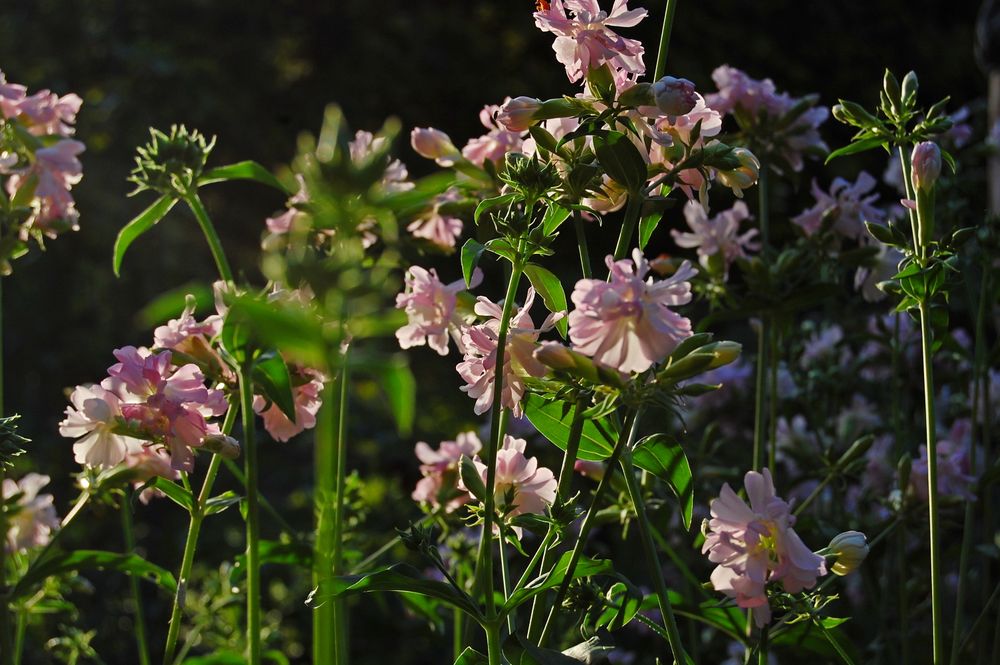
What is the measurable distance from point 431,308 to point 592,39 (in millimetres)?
245

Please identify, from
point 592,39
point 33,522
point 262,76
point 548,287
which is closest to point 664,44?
point 592,39

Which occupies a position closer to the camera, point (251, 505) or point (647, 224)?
point (251, 505)

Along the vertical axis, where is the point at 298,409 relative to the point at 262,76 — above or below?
below

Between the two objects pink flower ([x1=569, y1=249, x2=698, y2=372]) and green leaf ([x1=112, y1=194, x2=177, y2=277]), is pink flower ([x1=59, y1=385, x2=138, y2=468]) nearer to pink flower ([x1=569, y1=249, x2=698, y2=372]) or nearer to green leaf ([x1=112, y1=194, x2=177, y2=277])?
green leaf ([x1=112, y1=194, x2=177, y2=277])

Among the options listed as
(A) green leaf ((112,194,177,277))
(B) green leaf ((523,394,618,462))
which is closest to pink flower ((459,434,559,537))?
(B) green leaf ((523,394,618,462))

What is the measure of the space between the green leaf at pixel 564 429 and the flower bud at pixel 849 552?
0.62 feet

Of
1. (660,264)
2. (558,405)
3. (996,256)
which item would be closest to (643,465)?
(558,405)

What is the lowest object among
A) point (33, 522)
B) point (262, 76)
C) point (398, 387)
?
point (33, 522)

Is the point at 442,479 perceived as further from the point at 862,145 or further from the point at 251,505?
the point at 862,145

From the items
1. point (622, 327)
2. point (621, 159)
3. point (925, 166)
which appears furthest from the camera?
point (925, 166)

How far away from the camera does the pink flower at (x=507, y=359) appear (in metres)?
0.80

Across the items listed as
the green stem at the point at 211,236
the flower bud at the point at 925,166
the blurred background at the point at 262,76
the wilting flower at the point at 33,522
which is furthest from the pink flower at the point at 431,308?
the blurred background at the point at 262,76

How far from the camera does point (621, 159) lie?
0.82m

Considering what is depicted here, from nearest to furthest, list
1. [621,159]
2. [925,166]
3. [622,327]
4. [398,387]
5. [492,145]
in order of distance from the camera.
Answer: [398,387] < [622,327] < [621,159] < [925,166] < [492,145]
